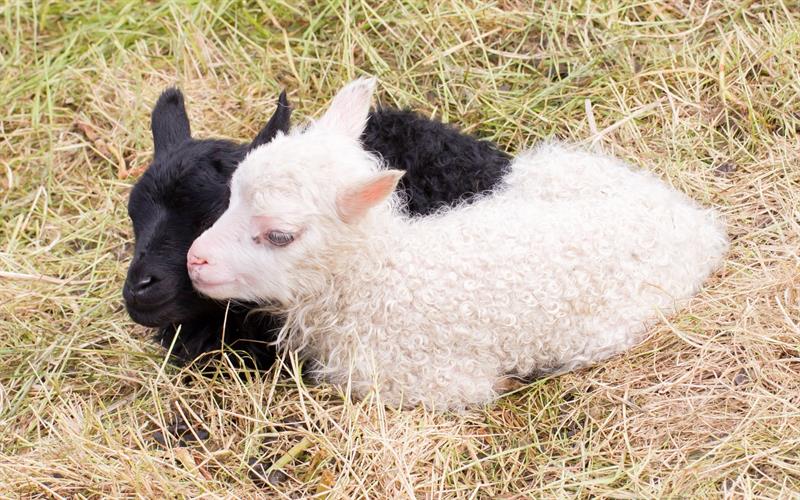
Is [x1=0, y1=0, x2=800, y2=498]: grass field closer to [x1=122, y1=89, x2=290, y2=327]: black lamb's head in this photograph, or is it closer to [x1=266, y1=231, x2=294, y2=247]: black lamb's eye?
[x1=122, y1=89, x2=290, y2=327]: black lamb's head

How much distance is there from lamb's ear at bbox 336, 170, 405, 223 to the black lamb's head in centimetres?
66

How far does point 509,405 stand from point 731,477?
1013 mm

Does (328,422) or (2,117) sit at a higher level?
(2,117)

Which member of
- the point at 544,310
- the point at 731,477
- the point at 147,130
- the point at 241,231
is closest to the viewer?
the point at 731,477

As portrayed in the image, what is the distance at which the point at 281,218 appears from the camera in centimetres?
379

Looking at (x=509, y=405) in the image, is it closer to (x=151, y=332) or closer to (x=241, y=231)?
(x=241, y=231)

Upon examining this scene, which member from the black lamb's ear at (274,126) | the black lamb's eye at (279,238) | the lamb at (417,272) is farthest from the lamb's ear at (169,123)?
the black lamb's eye at (279,238)

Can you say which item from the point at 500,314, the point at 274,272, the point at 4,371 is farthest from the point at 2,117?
the point at 500,314

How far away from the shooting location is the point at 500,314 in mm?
4086

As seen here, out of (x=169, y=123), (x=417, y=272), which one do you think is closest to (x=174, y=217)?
(x=169, y=123)

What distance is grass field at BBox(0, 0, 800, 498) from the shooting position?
380 cm

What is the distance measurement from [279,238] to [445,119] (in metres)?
2.27

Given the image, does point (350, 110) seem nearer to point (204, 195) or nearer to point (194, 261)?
point (204, 195)

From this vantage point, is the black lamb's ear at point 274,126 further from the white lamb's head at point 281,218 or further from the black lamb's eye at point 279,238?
the black lamb's eye at point 279,238
